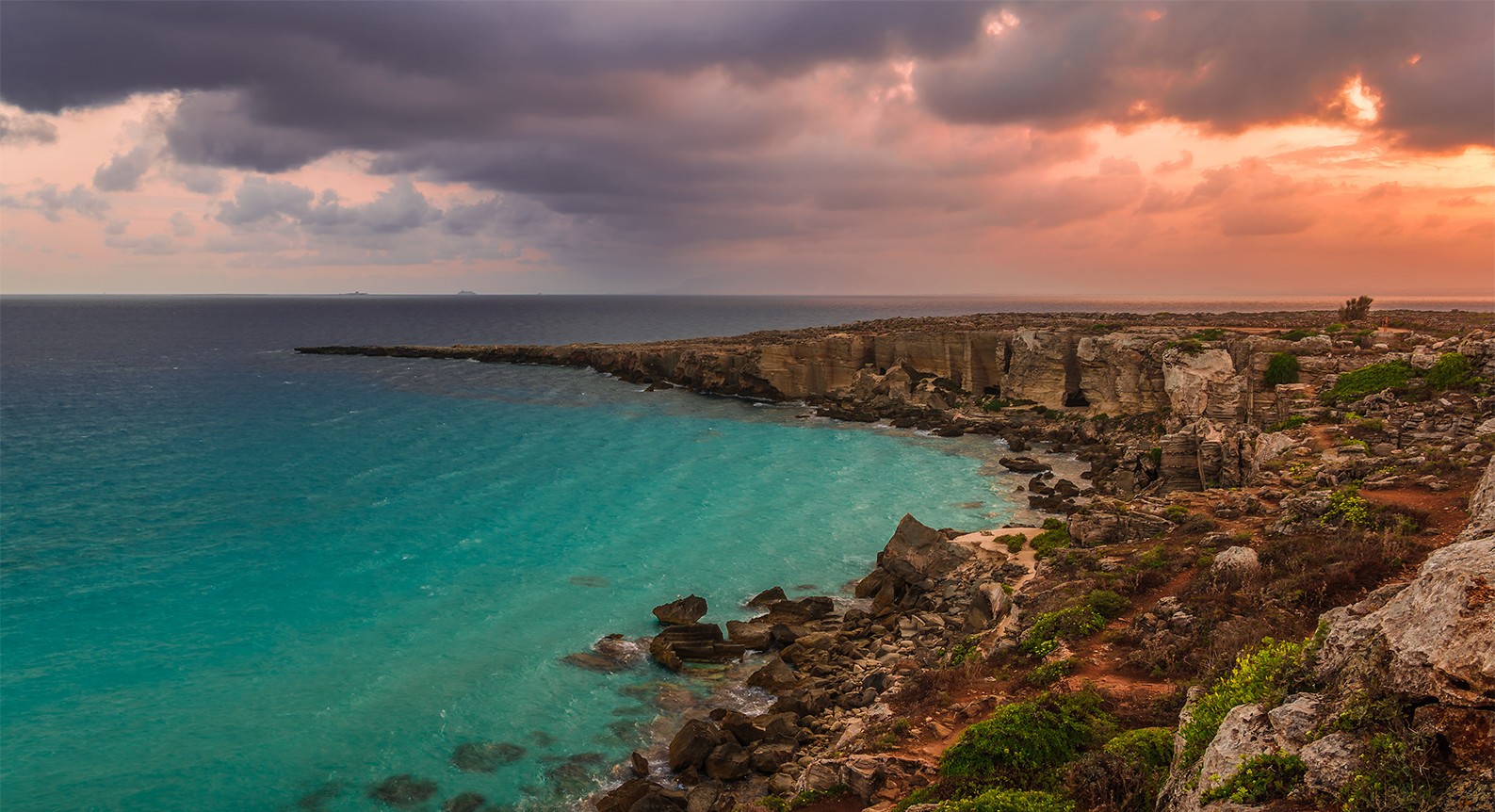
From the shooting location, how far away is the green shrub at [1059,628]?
1955cm

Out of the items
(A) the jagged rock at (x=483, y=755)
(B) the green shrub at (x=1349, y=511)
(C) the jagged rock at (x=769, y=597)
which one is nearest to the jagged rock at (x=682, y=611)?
(C) the jagged rock at (x=769, y=597)

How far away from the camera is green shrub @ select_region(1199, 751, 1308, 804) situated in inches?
313

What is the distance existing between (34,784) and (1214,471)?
47.6 m

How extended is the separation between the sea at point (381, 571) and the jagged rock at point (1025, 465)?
1.90 m

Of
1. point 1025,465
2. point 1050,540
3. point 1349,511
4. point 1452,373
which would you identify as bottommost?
point 1025,465

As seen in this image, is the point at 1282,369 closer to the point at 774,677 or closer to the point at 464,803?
the point at 774,677

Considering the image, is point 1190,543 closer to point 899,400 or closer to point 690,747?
point 690,747

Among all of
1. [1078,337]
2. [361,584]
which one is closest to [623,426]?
[361,584]

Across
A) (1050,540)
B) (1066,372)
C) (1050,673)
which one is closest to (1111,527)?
(1050,540)

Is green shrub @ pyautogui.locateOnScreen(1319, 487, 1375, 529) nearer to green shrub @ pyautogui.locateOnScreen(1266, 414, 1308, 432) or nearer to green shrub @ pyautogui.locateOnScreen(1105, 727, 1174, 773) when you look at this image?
green shrub @ pyautogui.locateOnScreen(1105, 727, 1174, 773)

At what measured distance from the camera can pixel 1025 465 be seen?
55.0m

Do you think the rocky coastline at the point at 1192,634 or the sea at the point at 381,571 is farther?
the sea at the point at 381,571

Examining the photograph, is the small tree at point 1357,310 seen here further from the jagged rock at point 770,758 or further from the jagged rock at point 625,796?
the jagged rock at point 625,796

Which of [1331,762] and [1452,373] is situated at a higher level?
[1452,373]
